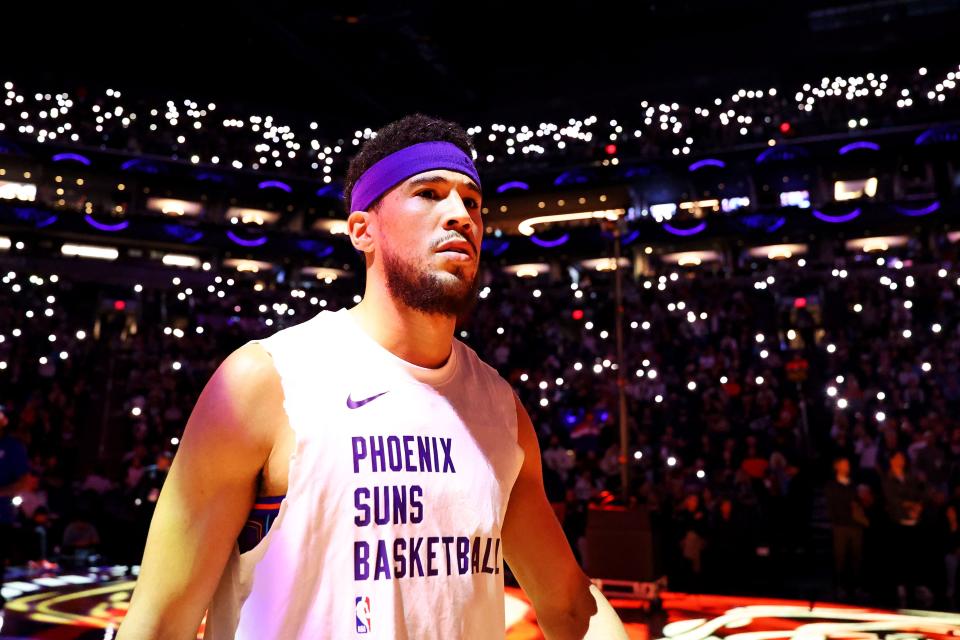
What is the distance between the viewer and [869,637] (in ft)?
18.1

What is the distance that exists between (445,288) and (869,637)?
5.40m

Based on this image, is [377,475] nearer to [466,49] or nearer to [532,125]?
[466,49]

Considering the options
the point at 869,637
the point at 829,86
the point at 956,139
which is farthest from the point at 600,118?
the point at 869,637

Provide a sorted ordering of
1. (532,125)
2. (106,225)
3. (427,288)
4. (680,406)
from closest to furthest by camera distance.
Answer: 1. (427,288)
2. (680,406)
3. (106,225)
4. (532,125)

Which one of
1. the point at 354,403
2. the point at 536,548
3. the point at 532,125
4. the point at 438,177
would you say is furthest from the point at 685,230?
the point at 354,403

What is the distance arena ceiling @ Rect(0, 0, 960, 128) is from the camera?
26.0 meters

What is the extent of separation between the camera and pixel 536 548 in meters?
1.83

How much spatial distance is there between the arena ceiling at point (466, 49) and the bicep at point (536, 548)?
23.6 m

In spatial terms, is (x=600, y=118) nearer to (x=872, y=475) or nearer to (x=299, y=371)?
(x=872, y=475)

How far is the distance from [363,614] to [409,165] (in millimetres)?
940

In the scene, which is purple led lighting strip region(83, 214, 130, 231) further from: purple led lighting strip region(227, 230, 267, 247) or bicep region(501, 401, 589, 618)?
bicep region(501, 401, 589, 618)

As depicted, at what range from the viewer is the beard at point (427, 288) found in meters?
1.63

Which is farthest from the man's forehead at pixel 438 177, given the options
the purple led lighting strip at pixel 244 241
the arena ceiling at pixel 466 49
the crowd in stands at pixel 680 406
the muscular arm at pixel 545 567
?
the purple led lighting strip at pixel 244 241

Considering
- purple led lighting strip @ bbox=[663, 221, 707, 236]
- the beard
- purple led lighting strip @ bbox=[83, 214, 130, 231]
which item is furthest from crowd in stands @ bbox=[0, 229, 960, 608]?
purple led lighting strip @ bbox=[83, 214, 130, 231]
